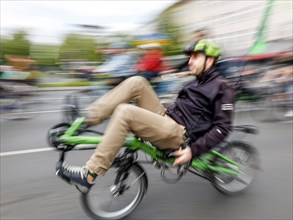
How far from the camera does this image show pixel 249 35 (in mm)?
29766

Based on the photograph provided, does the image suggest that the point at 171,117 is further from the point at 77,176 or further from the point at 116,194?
the point at 77,176

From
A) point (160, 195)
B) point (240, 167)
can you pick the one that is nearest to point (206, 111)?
point (240, 167)

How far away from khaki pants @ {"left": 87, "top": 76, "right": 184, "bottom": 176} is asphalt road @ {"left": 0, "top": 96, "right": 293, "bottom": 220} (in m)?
0.64

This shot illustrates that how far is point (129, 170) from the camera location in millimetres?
3160

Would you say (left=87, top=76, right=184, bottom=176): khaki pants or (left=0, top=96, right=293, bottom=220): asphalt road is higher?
(left=87, top=76, right=184, bottom=176): khaki pants

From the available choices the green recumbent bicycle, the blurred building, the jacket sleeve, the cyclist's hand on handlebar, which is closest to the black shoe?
the green recumbent bicycle

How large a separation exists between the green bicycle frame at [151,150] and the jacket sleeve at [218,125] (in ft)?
0.80

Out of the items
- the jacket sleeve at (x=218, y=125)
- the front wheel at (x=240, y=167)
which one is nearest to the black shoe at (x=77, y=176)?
the jacket sleeve at (x=218, y=125)

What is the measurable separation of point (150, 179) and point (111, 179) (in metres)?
0.94

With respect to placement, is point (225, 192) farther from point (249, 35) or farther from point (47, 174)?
point (249, 35)

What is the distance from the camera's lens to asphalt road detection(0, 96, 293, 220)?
333 cm

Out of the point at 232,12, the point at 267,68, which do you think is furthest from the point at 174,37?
the point at 267,68

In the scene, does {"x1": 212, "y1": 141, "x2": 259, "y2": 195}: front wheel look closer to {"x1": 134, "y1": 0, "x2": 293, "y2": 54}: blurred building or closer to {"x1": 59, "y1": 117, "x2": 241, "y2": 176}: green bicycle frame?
{"x1": 59, "y1": 117, "x2": 241, "y2": 176}: green bicycle frame

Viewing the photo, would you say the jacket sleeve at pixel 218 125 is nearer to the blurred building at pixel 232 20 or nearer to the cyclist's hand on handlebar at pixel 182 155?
the cyclist's hand on handlebar at pixel 182 155
